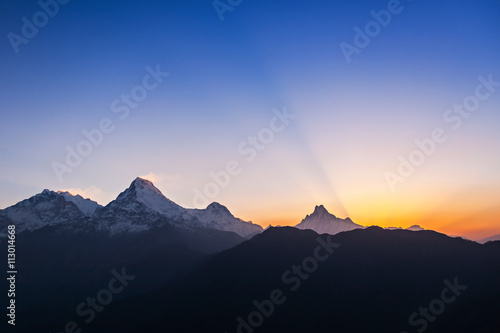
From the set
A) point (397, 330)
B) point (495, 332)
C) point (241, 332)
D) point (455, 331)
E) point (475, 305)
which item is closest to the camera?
point (495, 332)

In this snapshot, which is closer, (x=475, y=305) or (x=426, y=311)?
(x=475, y=305)

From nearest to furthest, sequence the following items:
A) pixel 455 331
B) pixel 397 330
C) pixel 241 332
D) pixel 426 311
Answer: pixel 455 331, pixel 397 330, pixel 426 311, pixel 241 332

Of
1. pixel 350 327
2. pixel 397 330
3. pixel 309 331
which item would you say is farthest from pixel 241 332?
pixel 397 330

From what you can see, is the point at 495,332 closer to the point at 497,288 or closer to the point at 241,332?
the point at 497,288

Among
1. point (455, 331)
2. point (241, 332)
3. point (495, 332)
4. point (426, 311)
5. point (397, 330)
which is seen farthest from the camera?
point (241, 332)

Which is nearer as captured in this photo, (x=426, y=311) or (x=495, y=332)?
(x=495, y=332)

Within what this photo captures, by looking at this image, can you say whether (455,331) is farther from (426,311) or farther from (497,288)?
(497,288)

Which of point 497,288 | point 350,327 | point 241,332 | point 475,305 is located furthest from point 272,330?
point 497,288

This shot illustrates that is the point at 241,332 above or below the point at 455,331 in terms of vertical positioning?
above

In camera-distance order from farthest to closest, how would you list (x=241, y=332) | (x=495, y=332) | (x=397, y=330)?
(x=241, y=332) → (x=397, y=330) → (x=495, y=332)
